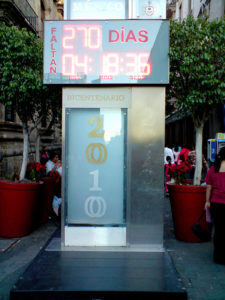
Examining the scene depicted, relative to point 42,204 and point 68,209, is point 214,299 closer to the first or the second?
point 68,209

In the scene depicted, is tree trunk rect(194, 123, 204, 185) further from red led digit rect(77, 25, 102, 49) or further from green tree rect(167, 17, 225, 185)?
red led digit rect(77, 25, 102, 49)

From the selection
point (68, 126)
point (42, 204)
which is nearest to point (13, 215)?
point (42, 204)

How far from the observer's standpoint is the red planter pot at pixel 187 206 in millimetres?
6008

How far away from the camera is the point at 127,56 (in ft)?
16.8

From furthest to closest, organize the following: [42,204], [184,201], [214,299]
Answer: [42,204] → [184,201] → [214,299]

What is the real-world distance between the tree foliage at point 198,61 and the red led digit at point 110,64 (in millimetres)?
1283

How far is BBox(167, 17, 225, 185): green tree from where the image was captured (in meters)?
5.96

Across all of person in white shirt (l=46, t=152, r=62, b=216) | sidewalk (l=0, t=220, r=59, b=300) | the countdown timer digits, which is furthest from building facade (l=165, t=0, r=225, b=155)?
sidewalk (l=0, t=220, r=59, b=300)

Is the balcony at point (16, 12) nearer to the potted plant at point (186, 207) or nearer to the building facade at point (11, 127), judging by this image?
the building facade at point (11, 127)

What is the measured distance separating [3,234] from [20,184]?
0.99m

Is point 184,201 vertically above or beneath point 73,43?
beneath

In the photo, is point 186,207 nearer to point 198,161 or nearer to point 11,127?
point 198,161

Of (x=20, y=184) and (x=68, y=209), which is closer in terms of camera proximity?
(x=68, y=209)

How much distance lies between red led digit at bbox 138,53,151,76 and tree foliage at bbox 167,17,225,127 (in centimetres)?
102
